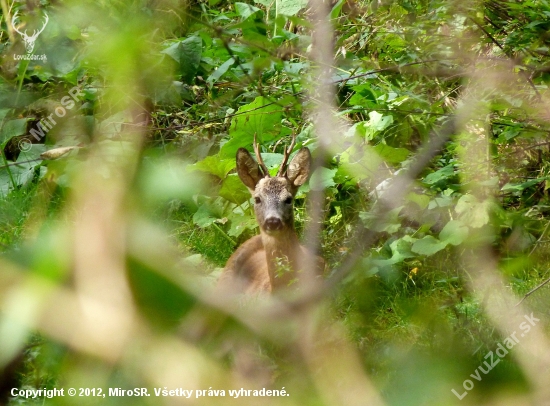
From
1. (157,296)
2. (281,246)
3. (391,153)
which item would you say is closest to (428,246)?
(391,153)

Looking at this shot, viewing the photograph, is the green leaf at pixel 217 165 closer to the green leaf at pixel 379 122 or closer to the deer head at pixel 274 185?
the deer head at pixel 274 185

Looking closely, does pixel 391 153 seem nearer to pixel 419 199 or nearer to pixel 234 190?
pixel 419 199

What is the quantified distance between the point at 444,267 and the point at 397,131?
1.19 meters

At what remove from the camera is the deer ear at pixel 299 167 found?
215 inches

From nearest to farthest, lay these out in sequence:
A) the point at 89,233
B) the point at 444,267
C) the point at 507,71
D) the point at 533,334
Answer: the point at 89,233 < the point at 533,334 < the point at 507,71 < the point at 444,267

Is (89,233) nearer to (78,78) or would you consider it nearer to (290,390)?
(290,390)

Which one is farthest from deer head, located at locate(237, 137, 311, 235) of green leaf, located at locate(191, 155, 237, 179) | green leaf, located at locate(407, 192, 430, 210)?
green leaf, located at locate(407, 192, 430, 210)

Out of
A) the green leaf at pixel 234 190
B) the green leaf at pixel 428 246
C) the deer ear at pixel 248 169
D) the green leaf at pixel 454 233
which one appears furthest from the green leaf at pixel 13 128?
the green leaf at pixel 454 233

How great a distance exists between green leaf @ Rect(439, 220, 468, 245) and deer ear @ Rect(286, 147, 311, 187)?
1138 millimetres

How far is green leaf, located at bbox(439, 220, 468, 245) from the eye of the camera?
462 cm

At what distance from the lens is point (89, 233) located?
675 millimetres

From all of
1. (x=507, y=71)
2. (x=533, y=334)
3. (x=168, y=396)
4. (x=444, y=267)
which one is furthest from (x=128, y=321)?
(x=444, y=267)

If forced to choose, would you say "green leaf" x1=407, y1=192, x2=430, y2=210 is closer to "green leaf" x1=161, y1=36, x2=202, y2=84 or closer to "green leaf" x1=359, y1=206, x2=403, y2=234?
"green leaf" x1=359, y1=206, x2=403, y2=234

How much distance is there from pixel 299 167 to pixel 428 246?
3.81 ft
